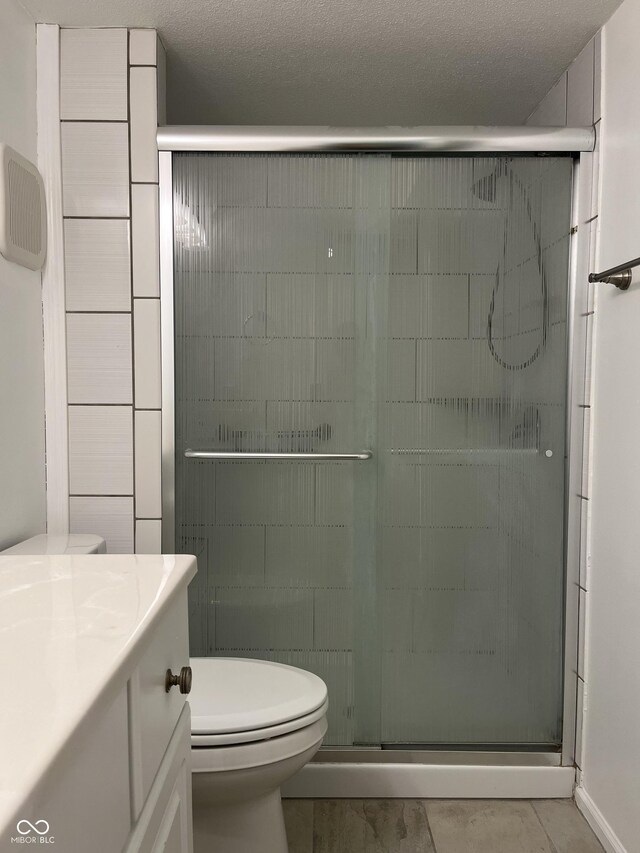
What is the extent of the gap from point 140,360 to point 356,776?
1.33 m

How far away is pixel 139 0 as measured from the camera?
1.68m

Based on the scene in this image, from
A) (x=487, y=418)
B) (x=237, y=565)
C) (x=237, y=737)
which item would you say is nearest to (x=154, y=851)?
(x=237, y=737)

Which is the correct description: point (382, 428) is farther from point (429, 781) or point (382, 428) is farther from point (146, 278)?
point (429, 781)

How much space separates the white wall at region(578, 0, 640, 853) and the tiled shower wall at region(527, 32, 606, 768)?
29 mm

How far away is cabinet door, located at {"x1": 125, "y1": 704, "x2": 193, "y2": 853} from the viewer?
2.66 ft

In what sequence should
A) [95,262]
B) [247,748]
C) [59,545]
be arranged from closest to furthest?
1. [247,748]
2. [59,545]
3. [95,262]

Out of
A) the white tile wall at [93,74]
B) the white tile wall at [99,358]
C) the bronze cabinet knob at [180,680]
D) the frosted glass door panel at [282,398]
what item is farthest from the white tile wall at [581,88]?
the bronze cabinet knob at [180,680]

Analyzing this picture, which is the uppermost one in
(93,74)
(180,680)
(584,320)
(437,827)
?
(93,74)

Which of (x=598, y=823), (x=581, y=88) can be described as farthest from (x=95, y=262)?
(x=598, y=823)

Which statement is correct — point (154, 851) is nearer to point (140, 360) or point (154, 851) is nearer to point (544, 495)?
point (140, 360)

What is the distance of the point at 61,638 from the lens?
75 centimetres

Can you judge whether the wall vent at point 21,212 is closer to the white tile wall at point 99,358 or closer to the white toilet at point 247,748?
the white tile wall at point 99,358

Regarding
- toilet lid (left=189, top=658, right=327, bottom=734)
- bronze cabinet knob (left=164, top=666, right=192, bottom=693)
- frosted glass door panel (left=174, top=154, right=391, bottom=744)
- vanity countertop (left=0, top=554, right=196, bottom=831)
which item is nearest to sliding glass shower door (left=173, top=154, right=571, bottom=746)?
frosted glass door panel (left=174, top=154, right=391, bottom=744)

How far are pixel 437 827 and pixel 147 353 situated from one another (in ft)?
4.91
